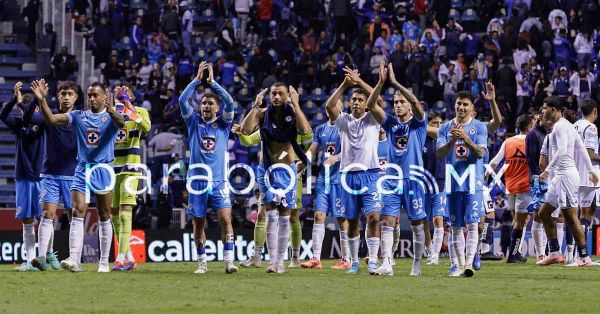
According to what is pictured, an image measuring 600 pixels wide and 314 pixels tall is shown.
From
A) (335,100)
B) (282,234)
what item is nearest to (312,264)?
(282,234)

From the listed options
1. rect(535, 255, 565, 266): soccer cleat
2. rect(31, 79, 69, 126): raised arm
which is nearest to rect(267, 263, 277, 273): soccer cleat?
rect(31, 79, 69, 126): raised arm

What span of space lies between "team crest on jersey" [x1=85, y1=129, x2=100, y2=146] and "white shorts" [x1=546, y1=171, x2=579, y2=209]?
7.67m

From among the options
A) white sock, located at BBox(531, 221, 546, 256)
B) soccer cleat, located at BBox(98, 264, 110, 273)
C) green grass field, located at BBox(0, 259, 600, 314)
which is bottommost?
green grass field, located at BBox(0, 259, 600, 314)

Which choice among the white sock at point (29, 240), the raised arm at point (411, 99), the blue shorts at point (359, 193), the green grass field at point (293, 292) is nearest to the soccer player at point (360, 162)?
the blue shorts at point (359, 193)

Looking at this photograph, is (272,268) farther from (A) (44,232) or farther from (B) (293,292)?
(B) (293,292)

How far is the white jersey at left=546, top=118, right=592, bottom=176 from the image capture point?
21188 millimetres

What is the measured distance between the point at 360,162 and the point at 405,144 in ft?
4.07

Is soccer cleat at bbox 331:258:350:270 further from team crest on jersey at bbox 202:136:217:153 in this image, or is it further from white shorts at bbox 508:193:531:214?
team crest on jersey at bbox 202:136:217:153

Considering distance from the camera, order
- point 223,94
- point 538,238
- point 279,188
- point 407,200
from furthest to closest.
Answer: point 538,238 → point 279,188 → point 223,94 → point 407,200

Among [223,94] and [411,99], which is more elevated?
[223,94]

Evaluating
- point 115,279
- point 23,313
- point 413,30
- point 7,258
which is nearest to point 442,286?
point 115,279

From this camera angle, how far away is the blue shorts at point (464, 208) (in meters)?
17.9

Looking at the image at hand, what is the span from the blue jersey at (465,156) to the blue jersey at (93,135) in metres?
4.88

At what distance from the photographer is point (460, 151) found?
18219 mm
